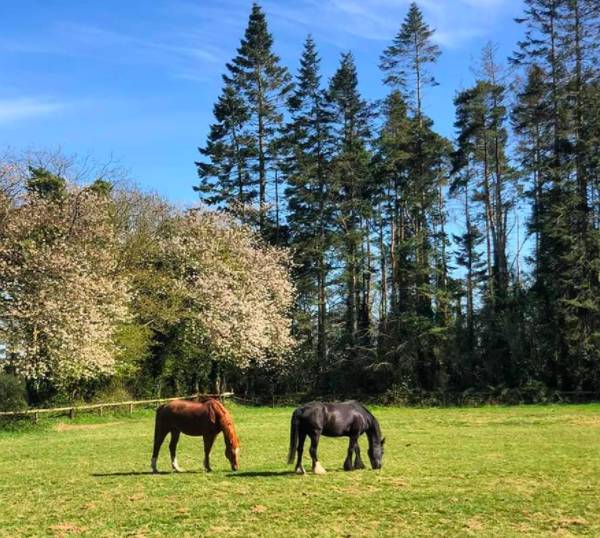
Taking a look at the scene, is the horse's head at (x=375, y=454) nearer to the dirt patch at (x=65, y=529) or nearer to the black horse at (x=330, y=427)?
the black horse at (x=330, y=427)

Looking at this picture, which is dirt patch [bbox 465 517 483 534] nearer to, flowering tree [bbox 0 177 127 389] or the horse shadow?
the horse shadow

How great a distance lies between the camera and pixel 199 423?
1266 cm

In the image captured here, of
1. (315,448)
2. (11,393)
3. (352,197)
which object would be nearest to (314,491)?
(315,448)

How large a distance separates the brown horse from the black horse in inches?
52.9

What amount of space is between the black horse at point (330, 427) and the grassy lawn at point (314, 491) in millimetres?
442

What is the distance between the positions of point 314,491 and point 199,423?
10.9 ft

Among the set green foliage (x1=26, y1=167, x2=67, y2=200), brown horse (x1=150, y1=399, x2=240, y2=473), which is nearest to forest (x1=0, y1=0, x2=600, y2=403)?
green foliage (x1=26, y1=167, x2=67, y2=200)

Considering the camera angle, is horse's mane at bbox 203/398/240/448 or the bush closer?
horse's mane at bbox 203/398/240/448

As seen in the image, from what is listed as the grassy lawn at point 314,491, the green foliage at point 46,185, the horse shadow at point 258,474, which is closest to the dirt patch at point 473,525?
the grassy lawn at point 314,491

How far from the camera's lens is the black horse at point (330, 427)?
1197 centimetres

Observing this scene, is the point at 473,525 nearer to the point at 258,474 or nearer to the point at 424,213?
the point at 258,474

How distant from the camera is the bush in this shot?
2745 centimetres

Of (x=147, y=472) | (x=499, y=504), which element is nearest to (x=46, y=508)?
(x=147, y=472)

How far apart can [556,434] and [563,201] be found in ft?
71.8
